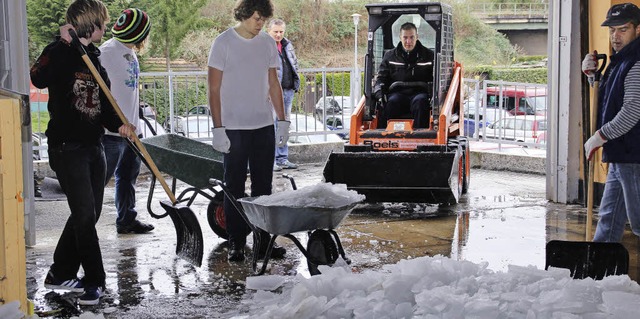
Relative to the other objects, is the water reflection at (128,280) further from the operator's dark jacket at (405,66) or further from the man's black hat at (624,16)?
the operator's dark jacket at (405,66)

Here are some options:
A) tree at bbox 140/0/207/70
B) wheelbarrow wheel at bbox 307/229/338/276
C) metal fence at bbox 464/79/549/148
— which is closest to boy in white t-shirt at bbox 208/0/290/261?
wheelbarrow wheel at bbox 307/229/338/276

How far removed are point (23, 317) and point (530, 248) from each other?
13.5 feet

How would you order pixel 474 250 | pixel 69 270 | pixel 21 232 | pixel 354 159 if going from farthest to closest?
pixel 354 159 < pixel 474 250 < pixel 69 270 < pixel 21 232

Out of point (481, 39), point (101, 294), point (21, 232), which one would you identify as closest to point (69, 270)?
point (101, 294)

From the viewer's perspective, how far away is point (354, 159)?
332 inches

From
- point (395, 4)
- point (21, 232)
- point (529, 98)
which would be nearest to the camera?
point (21, 232)

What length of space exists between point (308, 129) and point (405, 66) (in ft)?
13.1

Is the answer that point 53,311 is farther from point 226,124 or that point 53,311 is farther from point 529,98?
point 529,98

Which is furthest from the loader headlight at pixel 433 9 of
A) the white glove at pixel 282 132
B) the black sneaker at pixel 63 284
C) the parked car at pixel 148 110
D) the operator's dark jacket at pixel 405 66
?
the black sneaker at pixel 63 284

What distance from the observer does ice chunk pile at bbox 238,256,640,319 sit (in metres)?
4.26

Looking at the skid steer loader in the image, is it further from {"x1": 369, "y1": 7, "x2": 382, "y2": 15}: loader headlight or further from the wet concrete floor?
the wet concrete floor

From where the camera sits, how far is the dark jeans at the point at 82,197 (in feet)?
17.2

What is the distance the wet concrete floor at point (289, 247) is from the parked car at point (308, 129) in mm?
3652

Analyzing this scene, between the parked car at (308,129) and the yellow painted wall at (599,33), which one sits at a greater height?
the yellow painted wall at (599,33)
